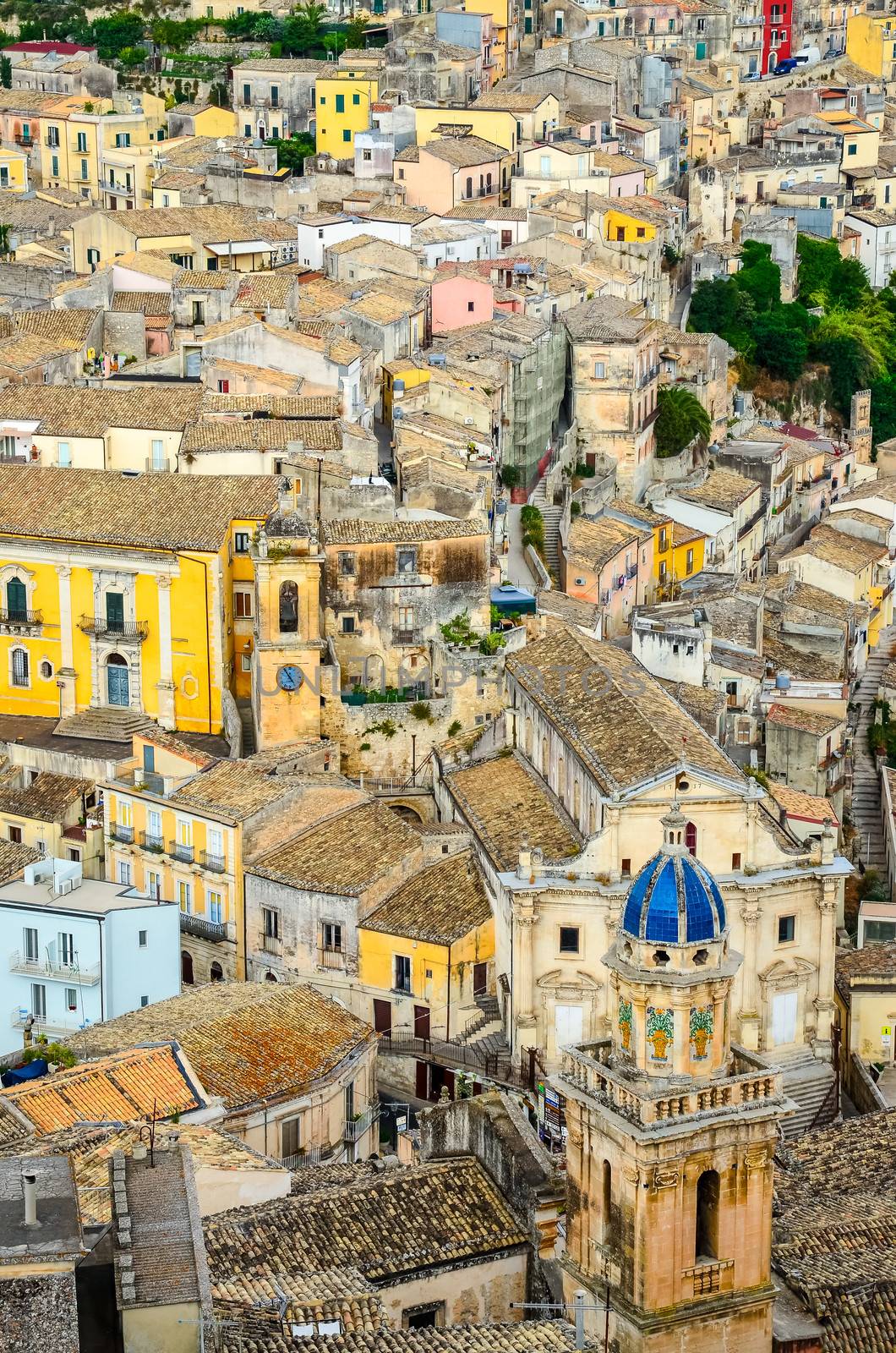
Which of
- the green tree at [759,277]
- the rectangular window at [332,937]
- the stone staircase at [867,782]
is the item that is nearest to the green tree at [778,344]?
the green tree at [759,277]

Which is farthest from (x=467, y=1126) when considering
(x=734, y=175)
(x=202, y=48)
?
(x=202, y=48)

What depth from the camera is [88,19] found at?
372 ft

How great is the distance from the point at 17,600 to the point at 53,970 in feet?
39.9

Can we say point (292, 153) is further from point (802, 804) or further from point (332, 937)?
point (332, 937)

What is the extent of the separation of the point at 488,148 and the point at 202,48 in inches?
878

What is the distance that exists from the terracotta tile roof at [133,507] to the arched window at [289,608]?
1.73 meters

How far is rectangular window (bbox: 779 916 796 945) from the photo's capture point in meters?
48.1

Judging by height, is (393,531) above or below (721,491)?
above

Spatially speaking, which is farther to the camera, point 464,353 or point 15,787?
point 464,353

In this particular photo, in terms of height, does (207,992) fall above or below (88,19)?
below

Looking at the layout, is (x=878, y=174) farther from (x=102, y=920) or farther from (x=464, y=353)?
(x=102, y=920)

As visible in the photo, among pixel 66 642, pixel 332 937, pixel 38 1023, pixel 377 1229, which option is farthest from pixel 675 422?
pixel 377 1229

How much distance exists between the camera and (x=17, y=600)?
192 ft

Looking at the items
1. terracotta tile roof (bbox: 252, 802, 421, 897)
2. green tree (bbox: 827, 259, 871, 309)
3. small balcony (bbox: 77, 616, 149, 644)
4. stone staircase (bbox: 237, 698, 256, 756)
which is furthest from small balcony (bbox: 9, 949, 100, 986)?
green tree (bbox: 827, 259, 871, 309)
